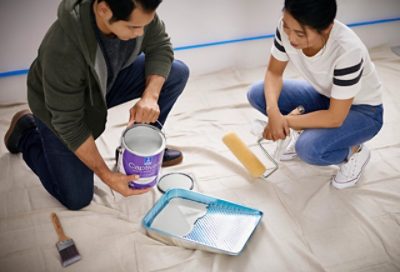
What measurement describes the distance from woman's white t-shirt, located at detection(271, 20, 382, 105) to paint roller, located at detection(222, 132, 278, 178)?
35cm

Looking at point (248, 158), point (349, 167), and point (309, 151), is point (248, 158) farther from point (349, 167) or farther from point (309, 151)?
point (349, 167)

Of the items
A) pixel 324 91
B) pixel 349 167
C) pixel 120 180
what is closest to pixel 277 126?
pixel 324 91

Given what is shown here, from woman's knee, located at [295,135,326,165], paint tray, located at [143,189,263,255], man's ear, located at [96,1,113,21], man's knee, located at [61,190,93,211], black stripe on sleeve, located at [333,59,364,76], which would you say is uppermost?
man's ear, located at [96,1,113,21]

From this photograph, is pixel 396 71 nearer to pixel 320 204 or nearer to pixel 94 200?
pixel 320 204

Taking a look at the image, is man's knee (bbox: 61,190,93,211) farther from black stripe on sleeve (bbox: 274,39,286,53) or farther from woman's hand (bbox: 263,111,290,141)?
black stripe on sleeve (bbox: 274,39,286,53)

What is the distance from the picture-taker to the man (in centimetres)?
101

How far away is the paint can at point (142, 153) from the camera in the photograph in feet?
3.66

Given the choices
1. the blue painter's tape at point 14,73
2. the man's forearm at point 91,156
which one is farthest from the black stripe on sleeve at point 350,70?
the blue painter's tape at point 14,73

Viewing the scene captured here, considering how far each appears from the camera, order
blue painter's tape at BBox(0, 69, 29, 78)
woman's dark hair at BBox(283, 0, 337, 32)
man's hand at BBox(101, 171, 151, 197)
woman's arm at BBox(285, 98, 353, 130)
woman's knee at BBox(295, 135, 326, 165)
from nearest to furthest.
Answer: woman's dark hair at BBox(283, 0, 337, 32) → man's hand at BBox(101, 171, 151, 197) → woman's arm at BBox(285, 98, 353, 130) → woman's knee at BBox(295, 135, 326, 165) → blue painter's tape at BBox(0, 69, 29, 78)

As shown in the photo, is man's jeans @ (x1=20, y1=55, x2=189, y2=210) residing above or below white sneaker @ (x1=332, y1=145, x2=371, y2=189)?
above

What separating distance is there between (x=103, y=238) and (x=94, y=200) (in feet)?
0.59

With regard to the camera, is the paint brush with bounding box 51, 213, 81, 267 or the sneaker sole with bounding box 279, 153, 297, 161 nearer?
the paint brush with bounding box 51, 213, 81, 267

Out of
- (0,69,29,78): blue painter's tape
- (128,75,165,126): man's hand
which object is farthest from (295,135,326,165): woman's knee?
(0,69,29,78): blue painter's tape

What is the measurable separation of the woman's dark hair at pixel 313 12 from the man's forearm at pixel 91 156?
68 centimetres
